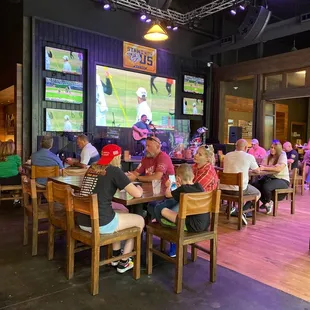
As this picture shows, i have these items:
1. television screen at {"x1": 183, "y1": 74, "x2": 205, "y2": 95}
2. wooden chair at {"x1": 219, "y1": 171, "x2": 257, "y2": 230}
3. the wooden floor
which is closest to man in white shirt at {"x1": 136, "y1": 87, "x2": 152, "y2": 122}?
television screen at {"x1": 183, "y1": 74, "x2": 205, "y2": 95}

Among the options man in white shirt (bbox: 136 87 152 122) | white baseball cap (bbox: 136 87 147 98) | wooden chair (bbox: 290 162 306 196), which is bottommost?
wooden chair (bbox: 290 162 306 196)

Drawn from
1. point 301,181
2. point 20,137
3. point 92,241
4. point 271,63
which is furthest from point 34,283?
point 271,63

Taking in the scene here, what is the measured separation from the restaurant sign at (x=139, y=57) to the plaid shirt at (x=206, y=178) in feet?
19.4

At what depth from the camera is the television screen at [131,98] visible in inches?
328

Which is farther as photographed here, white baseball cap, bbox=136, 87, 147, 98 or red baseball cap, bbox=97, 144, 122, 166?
white baseball cap, bbox=136, 87, 147, 98

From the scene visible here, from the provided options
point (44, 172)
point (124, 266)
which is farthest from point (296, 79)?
point (124, 266)

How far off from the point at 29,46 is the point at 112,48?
210 centimetres

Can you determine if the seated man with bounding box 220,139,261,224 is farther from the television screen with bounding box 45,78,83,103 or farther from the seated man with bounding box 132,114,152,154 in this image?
the television screen with bounding box 45,78,83,103

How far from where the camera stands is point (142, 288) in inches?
106

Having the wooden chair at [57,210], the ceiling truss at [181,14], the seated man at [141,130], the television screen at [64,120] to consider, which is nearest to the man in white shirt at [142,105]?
the seated man at [141,130]

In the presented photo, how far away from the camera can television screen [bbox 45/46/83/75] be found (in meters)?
7.37

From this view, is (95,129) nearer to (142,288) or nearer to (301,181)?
(301,181)

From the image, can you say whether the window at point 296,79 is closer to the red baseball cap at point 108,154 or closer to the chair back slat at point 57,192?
the red baseball cap at point 108,154

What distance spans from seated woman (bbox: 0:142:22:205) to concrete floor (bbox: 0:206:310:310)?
248 cm
